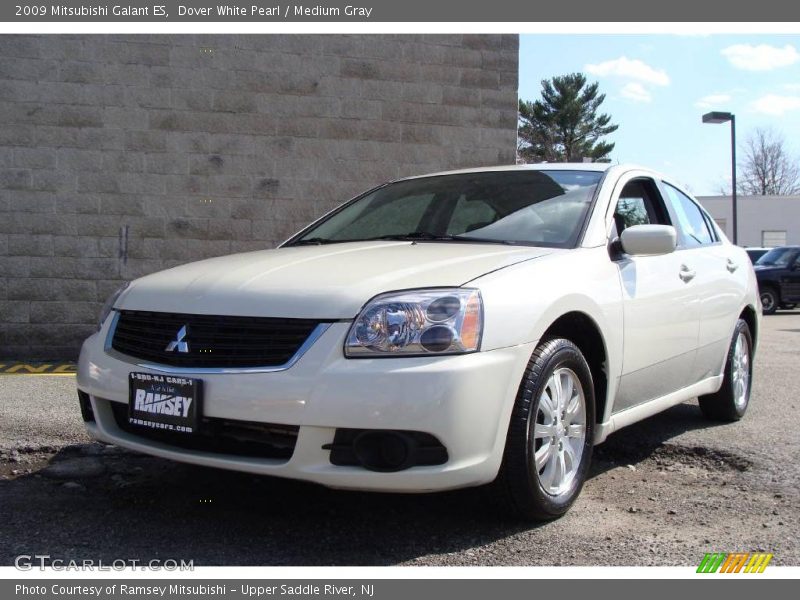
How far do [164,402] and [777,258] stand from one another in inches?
735

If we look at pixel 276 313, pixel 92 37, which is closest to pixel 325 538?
pixel 276 313

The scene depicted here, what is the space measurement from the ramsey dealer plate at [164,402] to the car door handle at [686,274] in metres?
2.54

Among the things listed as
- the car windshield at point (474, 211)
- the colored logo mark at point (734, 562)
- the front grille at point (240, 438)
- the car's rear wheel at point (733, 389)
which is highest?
the car windshield at point (474, 211)

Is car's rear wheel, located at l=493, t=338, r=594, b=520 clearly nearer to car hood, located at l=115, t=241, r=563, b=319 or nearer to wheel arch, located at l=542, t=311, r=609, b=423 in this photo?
wheel arch, located at l=542, t=311, r=609, b=423

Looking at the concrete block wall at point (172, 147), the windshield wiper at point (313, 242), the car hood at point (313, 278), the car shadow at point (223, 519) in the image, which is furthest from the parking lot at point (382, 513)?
the concrete block wall at point (172, 147)

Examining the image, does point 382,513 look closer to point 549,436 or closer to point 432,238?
point 549,436

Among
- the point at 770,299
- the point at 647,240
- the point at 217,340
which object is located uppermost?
the point at 647,240

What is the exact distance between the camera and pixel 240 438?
2.95 m

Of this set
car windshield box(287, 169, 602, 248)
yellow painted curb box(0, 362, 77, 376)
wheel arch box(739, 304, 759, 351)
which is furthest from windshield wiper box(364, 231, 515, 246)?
yellow painted curb box(0, 362, 77, 376)

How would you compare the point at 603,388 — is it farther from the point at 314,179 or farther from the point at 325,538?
the point at 314,179

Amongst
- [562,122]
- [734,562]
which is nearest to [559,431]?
[734,562]

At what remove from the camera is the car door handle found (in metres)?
4.27

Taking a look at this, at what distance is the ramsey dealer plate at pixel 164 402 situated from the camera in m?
2.93

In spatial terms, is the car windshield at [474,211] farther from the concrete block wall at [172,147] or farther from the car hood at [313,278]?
the concrete block wall at [172,147]
